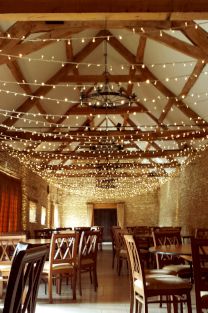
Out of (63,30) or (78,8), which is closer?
(78,8)

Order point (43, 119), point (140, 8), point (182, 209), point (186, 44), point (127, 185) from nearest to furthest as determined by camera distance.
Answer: point (140, 8)
point (186, 44)
point (43, 119)
point (182, 209)
point (127, 185)

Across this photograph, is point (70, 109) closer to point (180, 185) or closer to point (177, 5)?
point (180, 185)

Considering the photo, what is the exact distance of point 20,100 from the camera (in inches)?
433

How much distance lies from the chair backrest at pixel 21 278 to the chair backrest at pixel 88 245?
15.8 feet

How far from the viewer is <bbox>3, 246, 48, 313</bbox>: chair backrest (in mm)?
1507

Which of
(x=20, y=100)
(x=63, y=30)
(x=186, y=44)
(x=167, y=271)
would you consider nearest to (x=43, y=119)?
(x=20, y=100)

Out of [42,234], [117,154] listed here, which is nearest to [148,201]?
[117,154]

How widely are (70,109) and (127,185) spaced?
9.28 m

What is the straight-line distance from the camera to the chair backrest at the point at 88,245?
6.80m

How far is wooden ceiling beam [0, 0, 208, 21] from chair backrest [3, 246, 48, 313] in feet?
9.62

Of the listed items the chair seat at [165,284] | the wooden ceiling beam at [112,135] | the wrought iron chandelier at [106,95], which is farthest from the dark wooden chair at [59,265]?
the wooden ceiling beam at [112,135]

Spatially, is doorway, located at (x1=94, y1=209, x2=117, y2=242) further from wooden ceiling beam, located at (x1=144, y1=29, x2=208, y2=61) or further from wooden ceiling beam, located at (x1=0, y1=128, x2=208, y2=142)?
wooden ceiling beam, located at (x1=144, y1=29, x2=208, y2=61)

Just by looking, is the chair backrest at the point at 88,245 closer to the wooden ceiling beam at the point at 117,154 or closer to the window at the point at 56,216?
the wooden ceiling beam at the point at 117,154

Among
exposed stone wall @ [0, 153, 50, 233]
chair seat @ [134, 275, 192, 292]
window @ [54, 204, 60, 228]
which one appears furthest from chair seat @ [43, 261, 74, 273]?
window @ [54, 204, 60, 228]
